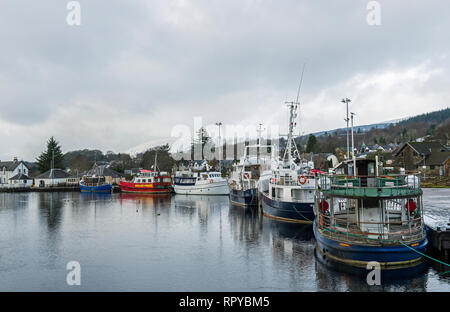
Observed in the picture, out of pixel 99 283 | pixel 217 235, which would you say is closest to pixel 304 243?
pixel 217 235

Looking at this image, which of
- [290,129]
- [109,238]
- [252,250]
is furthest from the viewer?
[290,129]

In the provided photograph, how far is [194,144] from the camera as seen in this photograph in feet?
384

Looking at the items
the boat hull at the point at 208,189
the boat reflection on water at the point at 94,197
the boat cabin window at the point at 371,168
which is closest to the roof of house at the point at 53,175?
the boat reflection on water at the point at 94,197

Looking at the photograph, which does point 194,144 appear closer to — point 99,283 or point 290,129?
point 290,129

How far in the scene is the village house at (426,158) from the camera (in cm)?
6671

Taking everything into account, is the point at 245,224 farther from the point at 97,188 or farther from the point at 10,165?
the point at 10,165

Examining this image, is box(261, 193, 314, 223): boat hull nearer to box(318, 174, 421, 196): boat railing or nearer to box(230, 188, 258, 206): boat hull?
box(230, 188, 258, 206): boat hull

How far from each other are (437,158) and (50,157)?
103 m

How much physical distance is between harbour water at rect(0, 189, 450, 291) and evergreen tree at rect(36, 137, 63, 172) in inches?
2971

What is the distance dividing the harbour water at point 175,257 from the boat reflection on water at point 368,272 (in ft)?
0.15

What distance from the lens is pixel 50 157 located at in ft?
345

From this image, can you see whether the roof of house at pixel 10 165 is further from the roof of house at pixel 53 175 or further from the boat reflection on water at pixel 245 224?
the boat reflection on water at pixel 245 224

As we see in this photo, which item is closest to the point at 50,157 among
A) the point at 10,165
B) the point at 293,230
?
the point at 10,165
